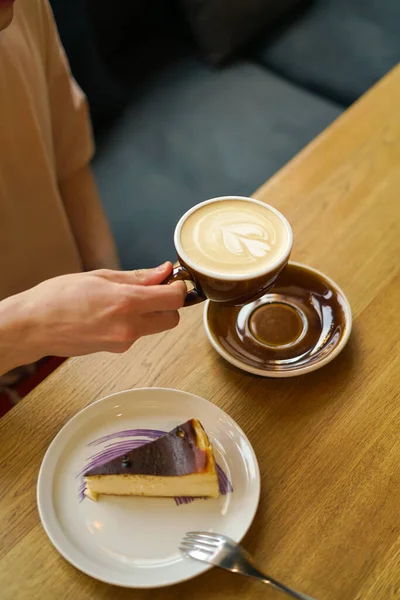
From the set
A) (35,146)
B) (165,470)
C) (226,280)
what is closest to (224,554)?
(165,470)

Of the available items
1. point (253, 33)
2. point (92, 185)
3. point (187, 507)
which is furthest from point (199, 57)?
point (187, 507)

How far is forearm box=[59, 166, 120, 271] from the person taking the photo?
4.00 ft

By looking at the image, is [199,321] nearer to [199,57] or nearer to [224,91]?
[224,91]

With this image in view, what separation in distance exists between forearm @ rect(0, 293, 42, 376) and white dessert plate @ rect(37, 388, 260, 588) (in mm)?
113

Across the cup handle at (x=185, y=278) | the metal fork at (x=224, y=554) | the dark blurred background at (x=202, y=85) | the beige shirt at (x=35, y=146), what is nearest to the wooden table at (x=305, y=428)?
the metal fork at (x=224, y=554)

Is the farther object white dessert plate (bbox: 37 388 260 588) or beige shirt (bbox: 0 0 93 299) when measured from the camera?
beige shirt (bbox: 0 0 93 299)

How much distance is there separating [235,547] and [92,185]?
0.80 metres

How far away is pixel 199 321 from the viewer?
932 millimetres

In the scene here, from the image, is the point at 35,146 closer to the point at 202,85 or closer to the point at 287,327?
the point at 287,327

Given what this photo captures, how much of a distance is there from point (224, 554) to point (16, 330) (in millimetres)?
371

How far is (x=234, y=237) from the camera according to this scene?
81 cm

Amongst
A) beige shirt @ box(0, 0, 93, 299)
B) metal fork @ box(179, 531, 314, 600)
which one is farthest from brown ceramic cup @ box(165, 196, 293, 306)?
beige shirt @ box(0, 0, 93, 299)

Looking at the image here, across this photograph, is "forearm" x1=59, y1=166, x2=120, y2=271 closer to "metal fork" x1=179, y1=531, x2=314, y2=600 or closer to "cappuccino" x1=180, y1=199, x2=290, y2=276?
"cappuccino" x1=180, y1=199, x2=290, y2=276

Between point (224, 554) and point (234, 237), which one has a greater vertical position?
point (234, 237)
